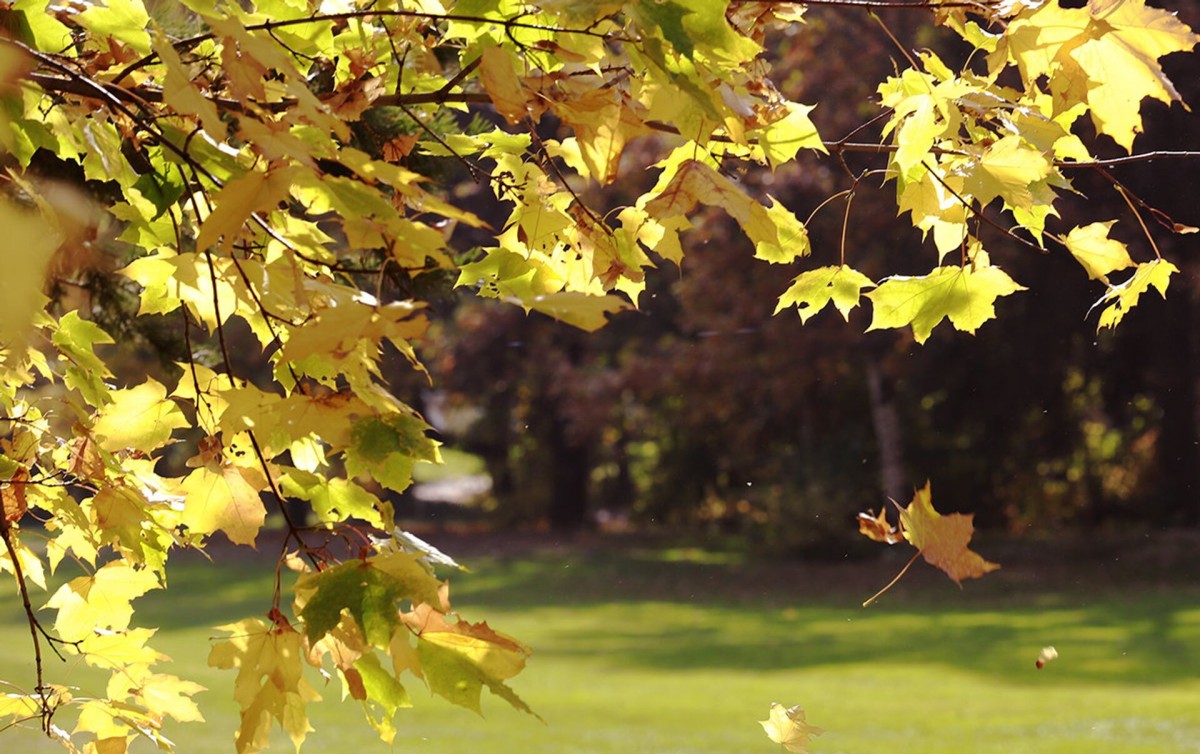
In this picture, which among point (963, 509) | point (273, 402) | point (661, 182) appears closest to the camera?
point (273, 402)

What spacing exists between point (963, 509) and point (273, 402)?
1899cm

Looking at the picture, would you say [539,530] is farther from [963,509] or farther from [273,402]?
[273,402]

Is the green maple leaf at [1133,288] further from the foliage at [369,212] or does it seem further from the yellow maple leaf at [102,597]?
the yellow maple leaf at [102,597]

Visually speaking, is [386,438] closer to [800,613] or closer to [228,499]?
[228,499]

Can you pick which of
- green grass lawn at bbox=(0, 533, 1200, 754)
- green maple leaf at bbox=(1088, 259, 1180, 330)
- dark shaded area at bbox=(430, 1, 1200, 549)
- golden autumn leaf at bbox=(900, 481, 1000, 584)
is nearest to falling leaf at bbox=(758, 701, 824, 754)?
golden autumn leaf at bbox=(900, 481, 1000, 584)

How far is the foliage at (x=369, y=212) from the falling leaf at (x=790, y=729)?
501mm

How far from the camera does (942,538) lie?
2098 millimetres

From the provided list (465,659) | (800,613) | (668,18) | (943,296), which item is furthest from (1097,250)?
(800,613)

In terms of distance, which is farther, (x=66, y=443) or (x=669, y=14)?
(x=66, y=443)

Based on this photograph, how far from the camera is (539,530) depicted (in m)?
25.5

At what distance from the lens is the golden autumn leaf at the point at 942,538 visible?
81.8 inches

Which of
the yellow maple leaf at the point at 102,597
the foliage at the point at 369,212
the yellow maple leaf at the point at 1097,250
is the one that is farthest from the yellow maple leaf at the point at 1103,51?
the yellow maple leaf at the point at 102,597

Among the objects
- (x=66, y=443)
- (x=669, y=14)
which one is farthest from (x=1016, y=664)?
(x=669, y=14)

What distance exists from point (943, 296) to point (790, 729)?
2.59 ft
